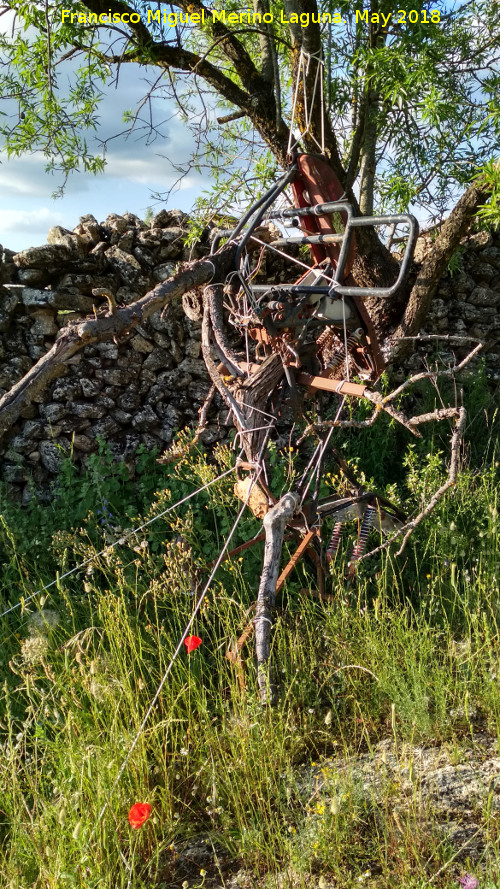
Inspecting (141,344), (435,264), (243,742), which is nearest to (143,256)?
(141,344)

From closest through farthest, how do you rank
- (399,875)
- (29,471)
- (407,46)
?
1. (399,875)
2. (407,46)
3. (29,471)

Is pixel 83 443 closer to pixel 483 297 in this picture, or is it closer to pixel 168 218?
pixel 168 218

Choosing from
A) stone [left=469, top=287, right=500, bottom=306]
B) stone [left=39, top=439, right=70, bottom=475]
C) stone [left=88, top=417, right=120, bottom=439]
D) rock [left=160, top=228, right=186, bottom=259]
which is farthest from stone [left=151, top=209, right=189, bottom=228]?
stone [left=469, top=287, right=500, bottom=306]

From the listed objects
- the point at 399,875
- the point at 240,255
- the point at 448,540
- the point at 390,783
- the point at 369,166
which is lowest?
the point at 399,875

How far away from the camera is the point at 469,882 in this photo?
197 cm

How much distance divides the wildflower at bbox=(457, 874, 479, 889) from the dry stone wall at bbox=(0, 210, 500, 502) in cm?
364

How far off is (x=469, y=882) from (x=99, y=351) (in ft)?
14.1

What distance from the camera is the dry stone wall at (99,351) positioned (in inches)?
198

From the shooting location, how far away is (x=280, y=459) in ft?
17.0

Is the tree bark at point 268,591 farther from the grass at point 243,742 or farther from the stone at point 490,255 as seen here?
the stone at point 490,255

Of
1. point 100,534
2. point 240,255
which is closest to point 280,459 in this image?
point 100,534

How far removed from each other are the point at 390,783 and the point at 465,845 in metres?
0.29

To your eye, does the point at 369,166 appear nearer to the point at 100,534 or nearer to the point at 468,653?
the point at 100,534

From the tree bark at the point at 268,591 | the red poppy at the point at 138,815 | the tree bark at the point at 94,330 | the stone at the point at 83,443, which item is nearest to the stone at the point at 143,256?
the stone at the point at 83,443
